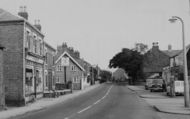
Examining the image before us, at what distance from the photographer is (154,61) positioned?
8500 cm

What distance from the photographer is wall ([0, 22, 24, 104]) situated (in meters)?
26.6

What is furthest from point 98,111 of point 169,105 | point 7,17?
point 7,17

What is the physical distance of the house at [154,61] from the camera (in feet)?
276

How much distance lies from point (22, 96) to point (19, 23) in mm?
6264

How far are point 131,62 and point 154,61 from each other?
521 inches

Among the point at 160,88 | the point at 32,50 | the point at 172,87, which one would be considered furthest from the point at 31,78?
the point at 160,88

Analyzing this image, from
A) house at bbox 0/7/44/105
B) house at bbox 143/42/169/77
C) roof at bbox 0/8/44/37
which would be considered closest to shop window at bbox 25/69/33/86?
house at bbox 0/7/44/105

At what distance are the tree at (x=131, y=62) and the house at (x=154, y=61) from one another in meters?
4.87

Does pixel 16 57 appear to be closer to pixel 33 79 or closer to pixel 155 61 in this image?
pixel 33 79

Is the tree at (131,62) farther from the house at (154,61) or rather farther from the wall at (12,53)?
the wall at (12,53)

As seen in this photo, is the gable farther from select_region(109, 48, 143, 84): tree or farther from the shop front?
the shop front

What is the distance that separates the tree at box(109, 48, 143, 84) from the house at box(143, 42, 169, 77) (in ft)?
16.0

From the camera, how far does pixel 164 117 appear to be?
16891mm

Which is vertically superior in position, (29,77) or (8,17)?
(8,17)
